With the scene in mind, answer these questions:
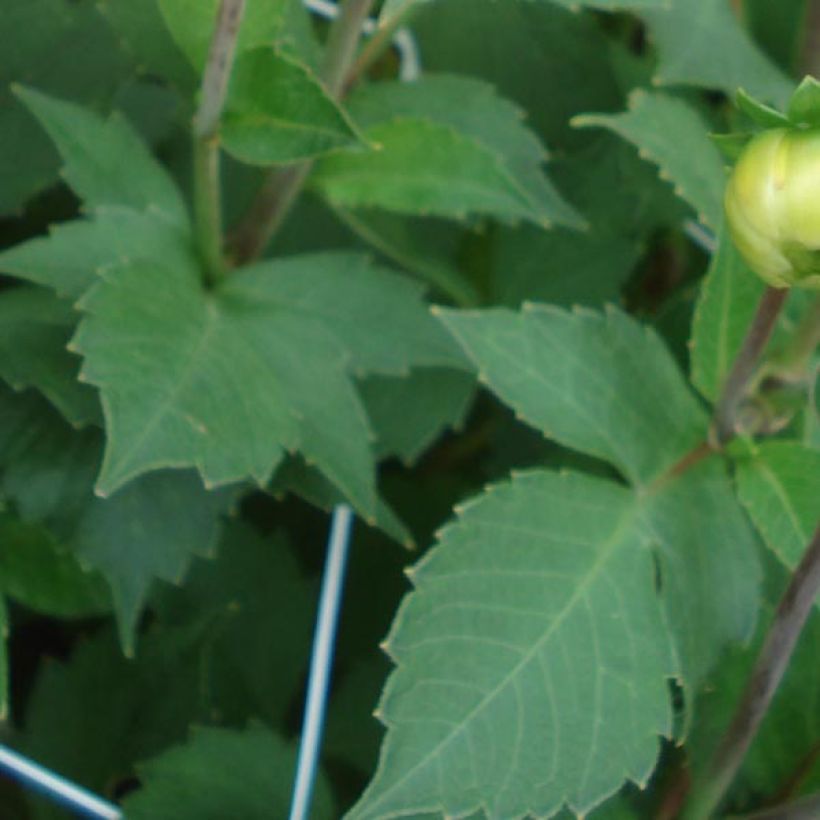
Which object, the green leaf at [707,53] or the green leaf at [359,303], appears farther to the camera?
the green leaf at [707,53]

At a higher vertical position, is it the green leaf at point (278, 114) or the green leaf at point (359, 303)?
the green leaf at point (278, 114)

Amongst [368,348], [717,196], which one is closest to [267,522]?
[368,348]

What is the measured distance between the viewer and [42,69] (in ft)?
2.26

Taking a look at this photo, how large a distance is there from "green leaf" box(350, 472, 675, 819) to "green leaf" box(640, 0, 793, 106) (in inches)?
11.2

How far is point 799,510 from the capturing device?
1.89 feet

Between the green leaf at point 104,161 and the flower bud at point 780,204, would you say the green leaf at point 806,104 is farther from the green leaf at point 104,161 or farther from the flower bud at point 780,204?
the green leaf at point 104,161

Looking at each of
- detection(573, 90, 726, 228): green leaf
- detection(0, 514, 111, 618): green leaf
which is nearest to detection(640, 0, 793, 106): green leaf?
detection(573, 90, 726, 228): green leaf

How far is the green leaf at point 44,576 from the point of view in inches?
25.2

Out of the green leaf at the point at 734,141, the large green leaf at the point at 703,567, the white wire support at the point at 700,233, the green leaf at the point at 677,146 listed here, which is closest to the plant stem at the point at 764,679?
the large green leaf at the point at 703,567

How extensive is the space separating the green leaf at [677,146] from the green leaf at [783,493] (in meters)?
0.13

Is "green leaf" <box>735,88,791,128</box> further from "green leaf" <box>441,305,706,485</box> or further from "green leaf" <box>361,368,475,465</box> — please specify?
"green leaf" <box>361,368,475,465</box>

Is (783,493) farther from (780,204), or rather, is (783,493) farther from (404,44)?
(404,44)

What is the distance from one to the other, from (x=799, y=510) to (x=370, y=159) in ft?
0.86

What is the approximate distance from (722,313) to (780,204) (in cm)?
21
